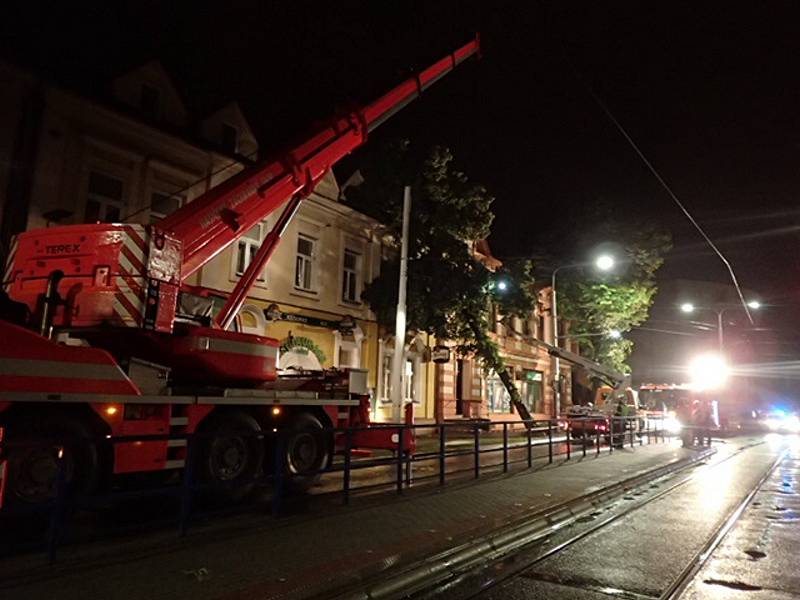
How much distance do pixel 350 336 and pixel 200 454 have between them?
1287 cm

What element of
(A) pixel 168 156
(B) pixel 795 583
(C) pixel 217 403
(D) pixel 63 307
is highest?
(A) pixel 168 156

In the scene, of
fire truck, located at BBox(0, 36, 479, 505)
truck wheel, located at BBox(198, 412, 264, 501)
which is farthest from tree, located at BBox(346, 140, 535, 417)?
truck wheel, located at BBox(198, 412, 264, 501)

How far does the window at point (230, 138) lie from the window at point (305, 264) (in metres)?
3.39

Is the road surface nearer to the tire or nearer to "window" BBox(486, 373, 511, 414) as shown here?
the tire

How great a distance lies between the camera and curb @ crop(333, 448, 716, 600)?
515cm

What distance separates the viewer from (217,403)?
27.4 ft

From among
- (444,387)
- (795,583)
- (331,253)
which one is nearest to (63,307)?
(795,583)

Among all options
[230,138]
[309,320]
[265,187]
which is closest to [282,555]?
[265,187]

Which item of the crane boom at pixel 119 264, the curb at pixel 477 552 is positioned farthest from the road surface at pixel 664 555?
the crane boom at pixel 119 264

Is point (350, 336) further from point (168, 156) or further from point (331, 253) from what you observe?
point (168, 156)

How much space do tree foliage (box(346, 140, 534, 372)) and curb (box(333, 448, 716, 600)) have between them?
11.5 meters

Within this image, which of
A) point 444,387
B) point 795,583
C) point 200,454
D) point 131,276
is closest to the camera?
point 795,583

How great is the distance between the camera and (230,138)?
57.6 feet

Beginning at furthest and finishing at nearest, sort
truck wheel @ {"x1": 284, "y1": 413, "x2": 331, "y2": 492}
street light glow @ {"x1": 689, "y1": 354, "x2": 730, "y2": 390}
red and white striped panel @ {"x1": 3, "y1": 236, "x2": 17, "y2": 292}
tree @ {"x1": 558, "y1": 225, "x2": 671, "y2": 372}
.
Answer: street light glow @ {"x1": 689, "y1": 354, "x2": 730, "y2": 390} → tree @ {"x1": 558, "y1": 225, "x2": 671, "y2": 372} → truck wheel @ {"x1": 284, "y1": 413, "x2": 331, "y2": 492} → red and white striped panel @ {"x1": 3, "y1": 236, "x2": 17, "y2": 292}
